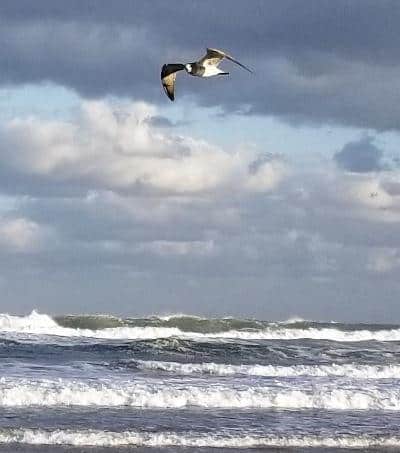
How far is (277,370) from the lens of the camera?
2152 centimetres

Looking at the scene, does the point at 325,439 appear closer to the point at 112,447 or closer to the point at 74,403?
the point at 112,447

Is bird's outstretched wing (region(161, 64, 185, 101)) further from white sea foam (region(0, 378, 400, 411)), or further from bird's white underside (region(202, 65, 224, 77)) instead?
white sea foam (region(0, 378, 400, 411))

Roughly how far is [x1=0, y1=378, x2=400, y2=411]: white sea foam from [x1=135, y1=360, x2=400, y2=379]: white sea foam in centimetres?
361

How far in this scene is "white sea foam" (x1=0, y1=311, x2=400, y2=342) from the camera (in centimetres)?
3403

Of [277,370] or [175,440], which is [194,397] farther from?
[277,370]

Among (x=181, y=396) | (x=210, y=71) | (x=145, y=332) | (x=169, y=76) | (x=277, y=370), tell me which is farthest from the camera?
(x=145, y=332)

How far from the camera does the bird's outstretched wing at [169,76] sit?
1113cm

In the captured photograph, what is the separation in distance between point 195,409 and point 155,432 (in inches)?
92.4

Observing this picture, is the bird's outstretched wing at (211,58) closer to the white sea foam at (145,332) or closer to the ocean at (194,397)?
the ocean at (194,397)

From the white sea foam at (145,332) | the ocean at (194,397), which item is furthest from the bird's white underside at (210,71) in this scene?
the white sea foam at (145,332)

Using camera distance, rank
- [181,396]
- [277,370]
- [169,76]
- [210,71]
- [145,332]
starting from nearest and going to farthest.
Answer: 1. [210,71]
2. [169,76]
3. [181,396]
4. [277,370]
5. [145,332]

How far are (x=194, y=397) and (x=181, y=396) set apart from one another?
22 cm

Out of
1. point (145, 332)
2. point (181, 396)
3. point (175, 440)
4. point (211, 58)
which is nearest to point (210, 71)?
point (211, 58)

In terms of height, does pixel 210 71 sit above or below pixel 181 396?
above
